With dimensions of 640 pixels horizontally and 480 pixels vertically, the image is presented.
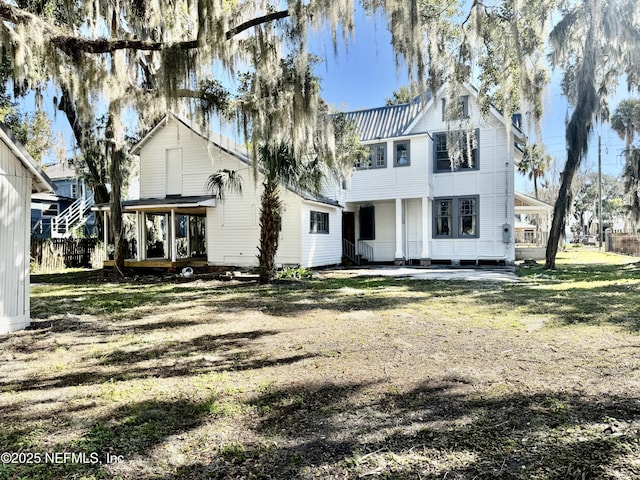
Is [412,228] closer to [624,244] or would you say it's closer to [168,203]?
[168,203]

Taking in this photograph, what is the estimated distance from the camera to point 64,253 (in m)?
18.3

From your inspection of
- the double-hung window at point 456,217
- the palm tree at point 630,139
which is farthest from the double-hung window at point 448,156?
the palm tree at point 630,139

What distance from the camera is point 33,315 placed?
731cm

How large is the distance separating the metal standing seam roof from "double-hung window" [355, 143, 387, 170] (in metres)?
0.41

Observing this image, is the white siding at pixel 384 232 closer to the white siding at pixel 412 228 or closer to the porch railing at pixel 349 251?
the white siding at pixel 412 228

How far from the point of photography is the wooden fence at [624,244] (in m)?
23.4

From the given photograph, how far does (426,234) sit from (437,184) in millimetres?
2128

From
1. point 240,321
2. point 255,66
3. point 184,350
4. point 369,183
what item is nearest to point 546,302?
point 240,321

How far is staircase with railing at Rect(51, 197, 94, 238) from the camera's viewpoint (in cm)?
2358

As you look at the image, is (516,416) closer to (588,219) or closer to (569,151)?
(569,151)

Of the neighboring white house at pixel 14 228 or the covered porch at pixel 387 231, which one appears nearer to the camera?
the neighboring white house at pixel 14 228

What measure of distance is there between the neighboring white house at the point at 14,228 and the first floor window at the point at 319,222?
9951 mm

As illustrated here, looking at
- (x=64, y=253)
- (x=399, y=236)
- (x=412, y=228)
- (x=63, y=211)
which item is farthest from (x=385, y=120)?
(x=63, y=211)

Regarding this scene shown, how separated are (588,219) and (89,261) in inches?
2806
